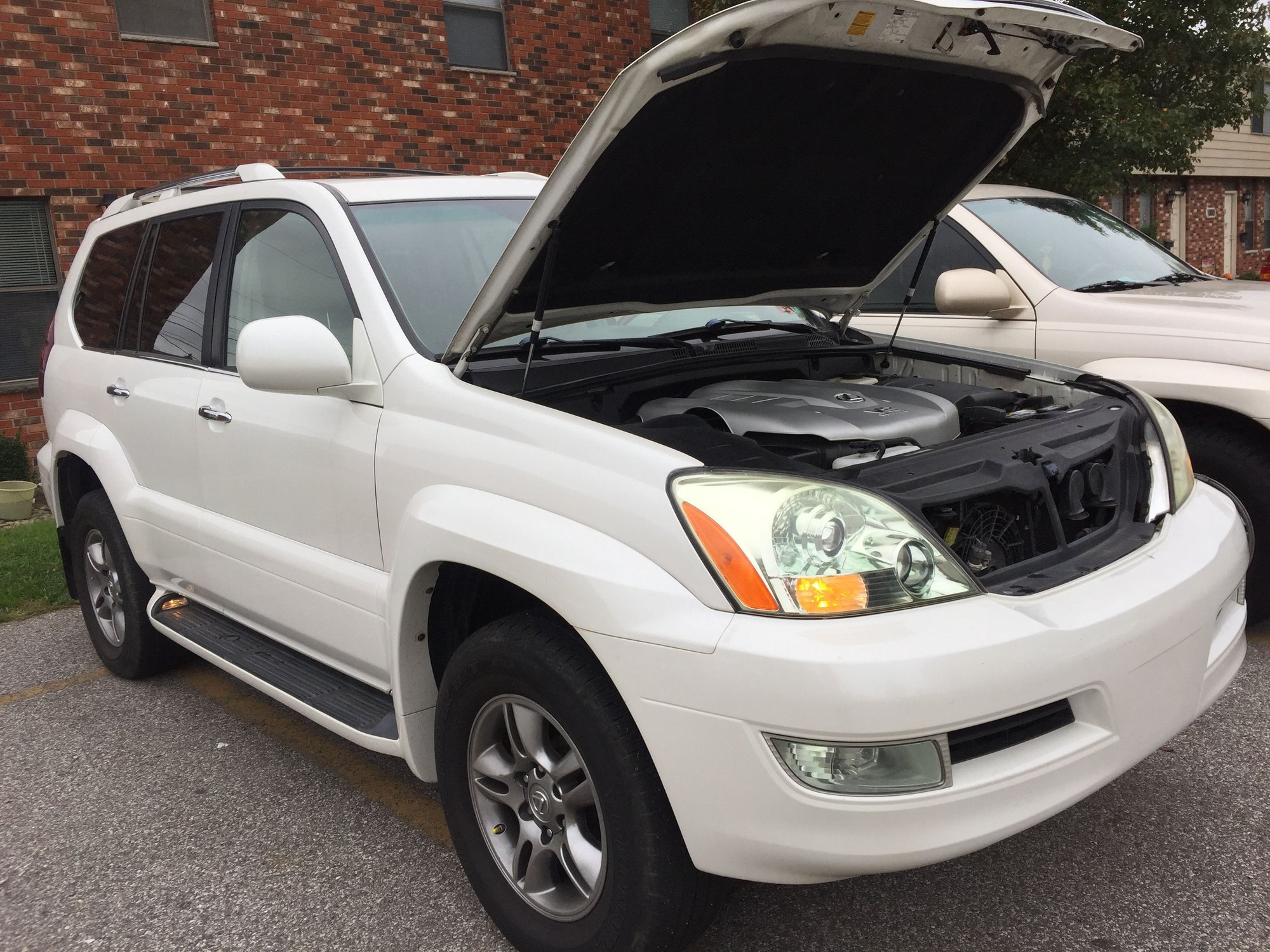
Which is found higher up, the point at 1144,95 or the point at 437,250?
the point at 1144,95

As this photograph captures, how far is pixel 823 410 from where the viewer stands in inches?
117

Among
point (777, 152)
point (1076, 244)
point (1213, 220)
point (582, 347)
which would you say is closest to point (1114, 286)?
point (1076, 244)

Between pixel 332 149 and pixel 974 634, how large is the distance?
9.26 metres

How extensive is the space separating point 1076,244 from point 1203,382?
149 centimetres

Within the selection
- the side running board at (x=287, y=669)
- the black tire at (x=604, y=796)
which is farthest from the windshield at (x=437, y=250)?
the side running board at (x=287, y=669)

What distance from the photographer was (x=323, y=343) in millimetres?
2748

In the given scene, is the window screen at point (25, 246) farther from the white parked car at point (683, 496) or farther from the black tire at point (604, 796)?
the black tire at point (604, 796)

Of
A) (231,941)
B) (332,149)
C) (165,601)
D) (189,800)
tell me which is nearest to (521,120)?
(332,149)

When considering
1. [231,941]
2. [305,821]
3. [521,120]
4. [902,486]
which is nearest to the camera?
[902,486]

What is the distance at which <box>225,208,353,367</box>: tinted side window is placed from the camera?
315cm

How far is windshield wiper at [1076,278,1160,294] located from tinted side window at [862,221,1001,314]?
42 cm

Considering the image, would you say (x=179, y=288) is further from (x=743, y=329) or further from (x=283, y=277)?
(x=743, y=329)

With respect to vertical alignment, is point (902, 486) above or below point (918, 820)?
above

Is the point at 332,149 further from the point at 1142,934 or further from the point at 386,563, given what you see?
the point at 1142,934
